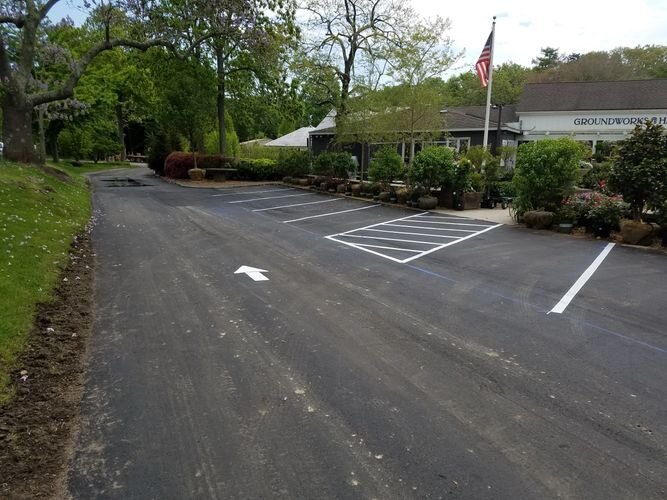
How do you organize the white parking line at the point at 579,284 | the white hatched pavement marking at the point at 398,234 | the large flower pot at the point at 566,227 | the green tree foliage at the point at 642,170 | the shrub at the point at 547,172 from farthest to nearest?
the shrub at the point at 547,172 → the large flower pot at the point at 566,227 → the green tree foliage at the point at 642,170 → the white hatched pavement marking at the point at 398,234 → the white parking line at the point at 579,284

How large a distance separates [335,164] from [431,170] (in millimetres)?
7533

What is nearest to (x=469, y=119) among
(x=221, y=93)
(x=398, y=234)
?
(x=221, y=93)

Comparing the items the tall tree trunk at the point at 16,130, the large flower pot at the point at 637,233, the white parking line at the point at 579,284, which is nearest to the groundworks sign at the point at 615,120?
the large flower pot at the point at 637,233

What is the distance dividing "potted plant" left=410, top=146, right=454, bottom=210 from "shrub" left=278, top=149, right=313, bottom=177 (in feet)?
35.3

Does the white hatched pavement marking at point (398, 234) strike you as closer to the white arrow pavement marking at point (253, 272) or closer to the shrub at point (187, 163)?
the white arrow pavement marking at point (253, 272)

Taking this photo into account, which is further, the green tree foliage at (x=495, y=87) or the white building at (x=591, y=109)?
the green tree foliage at (x=495, y=87)

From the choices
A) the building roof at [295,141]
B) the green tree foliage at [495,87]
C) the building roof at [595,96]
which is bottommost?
the building roof at [295,141]

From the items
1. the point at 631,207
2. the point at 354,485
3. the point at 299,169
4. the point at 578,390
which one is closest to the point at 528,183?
the point at 631,207

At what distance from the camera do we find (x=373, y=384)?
4004 mm

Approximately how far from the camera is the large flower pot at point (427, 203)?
1680 cm

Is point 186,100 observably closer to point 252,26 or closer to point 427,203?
point 252,26

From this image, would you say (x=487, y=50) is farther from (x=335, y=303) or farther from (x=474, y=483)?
(x=474, y=483)

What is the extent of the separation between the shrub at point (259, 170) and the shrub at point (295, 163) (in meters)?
0.58

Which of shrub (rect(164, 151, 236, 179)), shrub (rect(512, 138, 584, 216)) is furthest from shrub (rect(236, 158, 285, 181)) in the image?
shrub (rect(512, 138, 584, 216))
